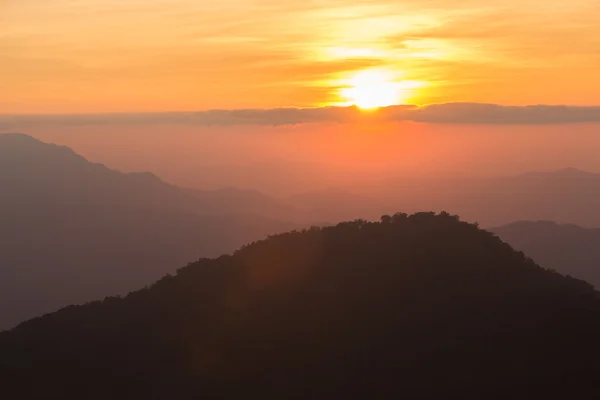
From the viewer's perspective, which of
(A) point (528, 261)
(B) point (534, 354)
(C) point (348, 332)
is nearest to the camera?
(B) point (534, 354)

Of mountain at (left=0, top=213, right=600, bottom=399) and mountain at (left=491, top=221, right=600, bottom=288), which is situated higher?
mountain at (left=0, top=213, right=600, bottom=399)

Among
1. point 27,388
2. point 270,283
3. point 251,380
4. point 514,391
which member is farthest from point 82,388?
point 514,391

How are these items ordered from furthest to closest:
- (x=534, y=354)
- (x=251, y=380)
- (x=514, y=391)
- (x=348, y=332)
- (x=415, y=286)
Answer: (x=415, y=286), (x=348, y=332), (x=251, y=380), (x=534, y=354), (x=514, y=391)

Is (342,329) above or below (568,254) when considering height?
above

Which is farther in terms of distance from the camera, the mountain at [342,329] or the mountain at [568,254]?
the mountain at [568,254]

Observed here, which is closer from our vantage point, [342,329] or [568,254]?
[342,329]

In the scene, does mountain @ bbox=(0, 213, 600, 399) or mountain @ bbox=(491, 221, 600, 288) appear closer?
mountain @ bbox=(0, 213, 600, 399)

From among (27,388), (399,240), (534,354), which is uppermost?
(399,240)

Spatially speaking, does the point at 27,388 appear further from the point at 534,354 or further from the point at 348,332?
the point at 534,354
